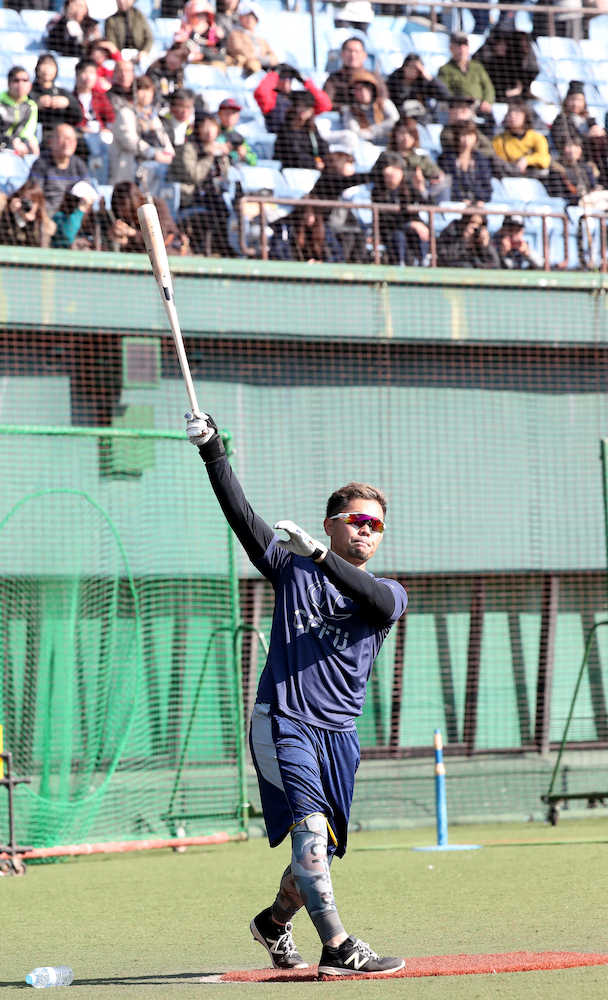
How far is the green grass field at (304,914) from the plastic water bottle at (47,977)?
0.06 m

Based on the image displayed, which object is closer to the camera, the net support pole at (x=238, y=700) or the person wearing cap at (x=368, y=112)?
the net support pole at (x=238, y=700)

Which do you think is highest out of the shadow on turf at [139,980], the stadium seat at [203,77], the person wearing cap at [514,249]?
the stadium seat at [203,77]

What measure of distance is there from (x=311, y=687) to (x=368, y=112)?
12.7 m

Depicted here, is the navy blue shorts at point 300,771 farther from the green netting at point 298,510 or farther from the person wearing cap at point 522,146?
the person wearing cap at point 522,146

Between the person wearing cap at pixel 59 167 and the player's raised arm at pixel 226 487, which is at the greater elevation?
the person wearing cap at pixel 59 167

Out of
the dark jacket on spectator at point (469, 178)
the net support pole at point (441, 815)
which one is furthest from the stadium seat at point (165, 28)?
the net support pole at point (441, 815)

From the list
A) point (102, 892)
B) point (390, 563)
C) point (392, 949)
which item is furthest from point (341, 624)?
point (390, 563)

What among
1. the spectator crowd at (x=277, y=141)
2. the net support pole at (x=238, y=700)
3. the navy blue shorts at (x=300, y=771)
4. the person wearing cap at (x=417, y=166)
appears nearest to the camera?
the navy blue shorts at (x=300, y=771)

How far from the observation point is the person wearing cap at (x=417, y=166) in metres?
16.4

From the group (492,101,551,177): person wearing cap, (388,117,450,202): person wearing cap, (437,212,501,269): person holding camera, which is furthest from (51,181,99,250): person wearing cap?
(492,101,551,177): person wearing cap

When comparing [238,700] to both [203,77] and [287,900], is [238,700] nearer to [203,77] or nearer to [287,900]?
[287,900]

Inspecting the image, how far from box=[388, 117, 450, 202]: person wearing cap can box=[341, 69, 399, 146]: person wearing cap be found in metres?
0.24

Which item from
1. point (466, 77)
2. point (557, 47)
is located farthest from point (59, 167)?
point (557, 47)

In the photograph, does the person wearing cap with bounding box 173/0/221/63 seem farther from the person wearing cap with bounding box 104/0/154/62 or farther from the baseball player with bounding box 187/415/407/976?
the baseball player with bounding box 187/415/407/976
